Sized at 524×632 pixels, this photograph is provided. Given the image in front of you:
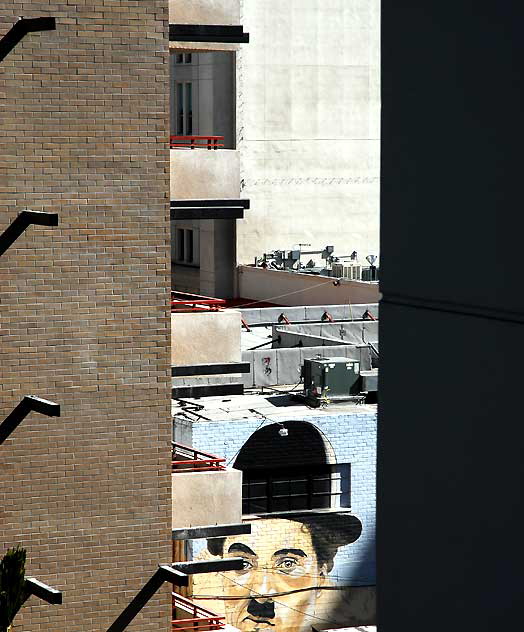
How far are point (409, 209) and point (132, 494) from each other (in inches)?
398

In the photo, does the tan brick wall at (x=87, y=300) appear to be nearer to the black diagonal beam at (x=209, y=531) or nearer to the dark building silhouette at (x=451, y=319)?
the black diagonal beam at (x=209, y=531)

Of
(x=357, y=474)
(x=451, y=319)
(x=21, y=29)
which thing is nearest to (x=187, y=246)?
(x=357, y=474)

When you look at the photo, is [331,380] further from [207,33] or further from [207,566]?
[207,33]

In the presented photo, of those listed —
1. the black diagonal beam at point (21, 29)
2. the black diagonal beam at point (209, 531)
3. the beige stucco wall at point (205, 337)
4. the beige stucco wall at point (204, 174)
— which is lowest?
the black diagonal beam at point (209, 531)

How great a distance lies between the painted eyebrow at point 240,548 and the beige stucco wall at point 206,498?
13.2m

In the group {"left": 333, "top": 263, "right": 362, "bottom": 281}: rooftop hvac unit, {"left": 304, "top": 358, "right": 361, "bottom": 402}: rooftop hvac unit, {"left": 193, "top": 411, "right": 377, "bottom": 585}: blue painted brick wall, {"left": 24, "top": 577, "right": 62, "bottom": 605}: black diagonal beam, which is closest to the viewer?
{"left": 24, "top": 577, "right": 62, "bottom": 605}: black diagonal beam

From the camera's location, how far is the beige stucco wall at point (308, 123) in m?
56.2

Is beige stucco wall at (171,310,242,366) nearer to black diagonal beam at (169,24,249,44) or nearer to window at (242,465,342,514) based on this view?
black diagonal beam at (169,24,249,44)

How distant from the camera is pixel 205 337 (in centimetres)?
1444

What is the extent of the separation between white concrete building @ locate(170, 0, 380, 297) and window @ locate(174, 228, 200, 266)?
90cm

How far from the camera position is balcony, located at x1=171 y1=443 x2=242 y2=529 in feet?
46.3

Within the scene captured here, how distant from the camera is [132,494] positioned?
1332 centimetres

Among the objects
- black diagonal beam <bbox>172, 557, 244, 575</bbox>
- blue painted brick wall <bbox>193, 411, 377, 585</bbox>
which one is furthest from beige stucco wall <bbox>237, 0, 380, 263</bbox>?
black diagonal beam <bbox>172, 557, 244, 575</bbox>

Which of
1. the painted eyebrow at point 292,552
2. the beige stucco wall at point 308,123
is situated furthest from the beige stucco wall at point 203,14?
the beige stucco wall at point 308,123
